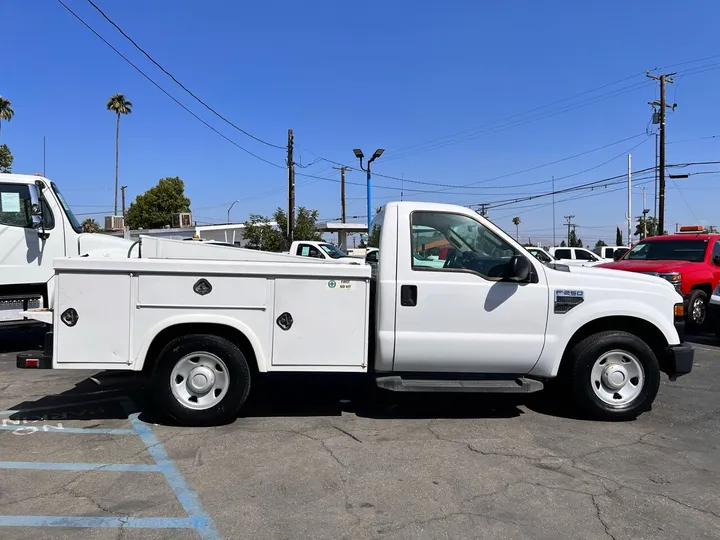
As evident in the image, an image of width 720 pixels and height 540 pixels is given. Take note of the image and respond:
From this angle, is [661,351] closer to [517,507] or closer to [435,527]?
[517,507]

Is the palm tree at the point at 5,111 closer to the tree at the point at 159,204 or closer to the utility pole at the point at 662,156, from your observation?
the tree at the point at 159,204

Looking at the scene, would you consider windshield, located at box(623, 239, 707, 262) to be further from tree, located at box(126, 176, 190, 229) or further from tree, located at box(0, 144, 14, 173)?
tree, located at box(126, 176, 190, 229)

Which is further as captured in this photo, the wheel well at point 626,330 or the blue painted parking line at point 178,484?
the wheel well at point 626,330

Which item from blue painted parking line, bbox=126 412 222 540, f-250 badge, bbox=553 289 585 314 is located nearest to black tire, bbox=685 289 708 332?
f-250 badge, bbox=553 289 585 314

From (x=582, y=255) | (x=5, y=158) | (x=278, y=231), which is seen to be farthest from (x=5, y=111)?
(x=582, y=255)

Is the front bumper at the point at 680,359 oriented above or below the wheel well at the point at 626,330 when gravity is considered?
below

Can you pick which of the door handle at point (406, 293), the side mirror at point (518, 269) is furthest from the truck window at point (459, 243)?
the door handle at point (406, 293)

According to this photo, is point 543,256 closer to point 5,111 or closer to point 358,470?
point 358,470

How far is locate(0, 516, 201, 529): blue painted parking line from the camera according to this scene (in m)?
3.40

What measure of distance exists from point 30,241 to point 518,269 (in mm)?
7173

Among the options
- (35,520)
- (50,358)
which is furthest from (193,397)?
(35,520)

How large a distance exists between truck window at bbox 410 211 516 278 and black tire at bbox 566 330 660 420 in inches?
44.8

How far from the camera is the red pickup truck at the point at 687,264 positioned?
34.4 feet

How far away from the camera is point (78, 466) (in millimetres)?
4297
